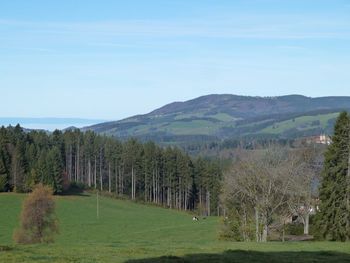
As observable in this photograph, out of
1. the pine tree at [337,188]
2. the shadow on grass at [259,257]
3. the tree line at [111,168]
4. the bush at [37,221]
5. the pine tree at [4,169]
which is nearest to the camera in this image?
the shadow on grass at [259,257]

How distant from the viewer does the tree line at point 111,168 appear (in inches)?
4456

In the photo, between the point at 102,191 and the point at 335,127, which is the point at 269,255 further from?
the point at 102,191

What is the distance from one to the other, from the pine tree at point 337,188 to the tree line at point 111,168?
2769 inches

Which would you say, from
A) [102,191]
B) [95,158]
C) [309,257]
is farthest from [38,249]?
[95,158]

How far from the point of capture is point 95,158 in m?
141

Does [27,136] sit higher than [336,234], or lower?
higher

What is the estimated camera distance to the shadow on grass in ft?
69.2

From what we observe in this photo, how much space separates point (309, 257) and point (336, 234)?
2370 centimetres

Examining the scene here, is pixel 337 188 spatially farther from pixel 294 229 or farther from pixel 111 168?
pixel 111 168

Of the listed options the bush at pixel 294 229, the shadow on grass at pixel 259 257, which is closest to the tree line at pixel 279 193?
the bush at pixel 294 229

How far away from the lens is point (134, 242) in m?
34.0

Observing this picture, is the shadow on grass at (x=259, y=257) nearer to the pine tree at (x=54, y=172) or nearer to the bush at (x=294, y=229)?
the bush at (x=294, y=229)

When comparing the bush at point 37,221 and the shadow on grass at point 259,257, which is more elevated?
the shadow on grass at point 259,257

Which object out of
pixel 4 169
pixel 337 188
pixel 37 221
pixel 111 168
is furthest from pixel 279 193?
pixel 111 168
